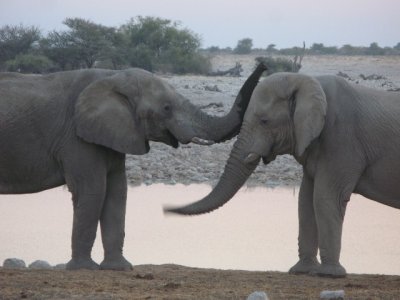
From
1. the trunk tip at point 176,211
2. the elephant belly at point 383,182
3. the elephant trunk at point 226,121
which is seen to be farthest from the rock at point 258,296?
the elephant trunk at point 226,121

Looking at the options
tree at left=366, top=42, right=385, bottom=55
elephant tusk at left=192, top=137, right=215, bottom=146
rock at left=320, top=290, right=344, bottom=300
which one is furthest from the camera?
tree at left=366, top=42, right=385, bottom=55

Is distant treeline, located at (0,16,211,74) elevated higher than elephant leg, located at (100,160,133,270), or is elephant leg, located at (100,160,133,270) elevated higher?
distant treeline, located at (0,16,211,74)

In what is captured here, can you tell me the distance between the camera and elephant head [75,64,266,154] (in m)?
10.1

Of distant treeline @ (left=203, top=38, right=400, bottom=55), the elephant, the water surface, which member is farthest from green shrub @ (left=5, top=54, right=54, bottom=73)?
distant treeline @ (left=203, top=38, right=400, bottom=55)

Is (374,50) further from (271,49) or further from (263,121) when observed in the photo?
(263,121)

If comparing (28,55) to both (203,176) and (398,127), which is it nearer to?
(203,176)

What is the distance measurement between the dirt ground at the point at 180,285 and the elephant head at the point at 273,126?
2.08 feet

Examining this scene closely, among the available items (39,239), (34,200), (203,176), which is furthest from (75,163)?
(203,176)

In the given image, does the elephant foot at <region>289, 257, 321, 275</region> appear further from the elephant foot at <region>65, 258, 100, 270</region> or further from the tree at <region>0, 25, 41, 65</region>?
the tree at <region>0, 25, 41, 65</region>

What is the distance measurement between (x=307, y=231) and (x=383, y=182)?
72 cm

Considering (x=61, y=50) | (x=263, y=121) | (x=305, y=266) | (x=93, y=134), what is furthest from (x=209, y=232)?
(x=61, y=50)

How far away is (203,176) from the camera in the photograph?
1841 cm

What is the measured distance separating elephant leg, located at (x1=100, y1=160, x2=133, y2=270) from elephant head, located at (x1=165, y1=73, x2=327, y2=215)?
0.97 m

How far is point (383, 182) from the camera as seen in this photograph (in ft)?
32.5
